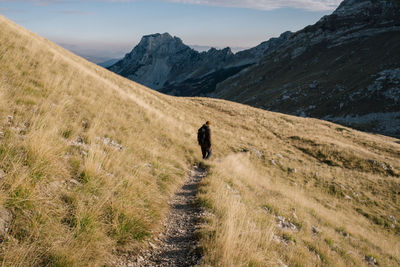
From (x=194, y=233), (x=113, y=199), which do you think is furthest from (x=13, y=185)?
(x=194, y=233)

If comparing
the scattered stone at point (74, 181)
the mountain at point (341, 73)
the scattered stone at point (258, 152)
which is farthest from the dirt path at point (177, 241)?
the mountain at point (341, 73)

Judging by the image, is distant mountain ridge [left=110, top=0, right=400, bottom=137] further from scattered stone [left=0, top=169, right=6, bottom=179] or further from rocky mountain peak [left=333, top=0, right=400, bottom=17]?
scattered stone [left=0, top=169, right=6, bottom=179]

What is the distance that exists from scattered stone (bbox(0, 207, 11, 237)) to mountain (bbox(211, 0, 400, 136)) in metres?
67.5

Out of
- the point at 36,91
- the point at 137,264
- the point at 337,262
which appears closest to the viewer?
the point at 137,264

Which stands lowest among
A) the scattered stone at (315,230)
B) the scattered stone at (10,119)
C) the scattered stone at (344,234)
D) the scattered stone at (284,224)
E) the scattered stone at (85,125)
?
the scattered stone at (344,234)

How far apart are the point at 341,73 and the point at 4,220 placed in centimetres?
10473

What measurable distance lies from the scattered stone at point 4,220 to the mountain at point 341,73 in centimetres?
6751

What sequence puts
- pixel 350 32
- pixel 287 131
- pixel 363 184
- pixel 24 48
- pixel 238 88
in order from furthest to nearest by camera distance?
pixel 238 88 < pixel 350 32 < pixel 287 131 < pixel 363 184 < pixel 24 48

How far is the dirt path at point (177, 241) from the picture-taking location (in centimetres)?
360

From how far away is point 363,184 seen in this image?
58.7ft

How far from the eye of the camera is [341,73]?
86500mm

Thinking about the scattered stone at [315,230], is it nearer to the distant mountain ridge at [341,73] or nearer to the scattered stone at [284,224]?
the scattered stone at [284,224]

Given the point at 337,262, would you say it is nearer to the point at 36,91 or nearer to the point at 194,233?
the point at 194,233

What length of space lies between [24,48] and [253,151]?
54.4 feet
